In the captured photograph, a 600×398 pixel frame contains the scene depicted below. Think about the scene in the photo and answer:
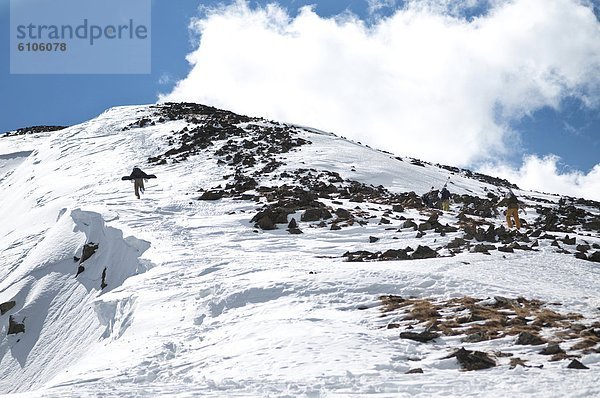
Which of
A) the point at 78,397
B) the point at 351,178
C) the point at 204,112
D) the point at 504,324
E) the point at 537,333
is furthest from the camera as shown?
the point at 204,112

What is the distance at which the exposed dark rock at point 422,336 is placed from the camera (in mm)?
7719

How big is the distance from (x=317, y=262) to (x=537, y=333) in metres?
6.34

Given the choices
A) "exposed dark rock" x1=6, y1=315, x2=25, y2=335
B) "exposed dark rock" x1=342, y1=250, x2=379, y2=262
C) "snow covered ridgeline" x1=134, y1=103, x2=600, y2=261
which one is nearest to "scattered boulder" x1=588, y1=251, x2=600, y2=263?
"snow covered ridgeline" x1=134, y1=103, x2=600, y2=261

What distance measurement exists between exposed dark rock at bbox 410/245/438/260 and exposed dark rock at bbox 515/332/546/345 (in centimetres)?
572

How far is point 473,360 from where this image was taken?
6602 millimetres

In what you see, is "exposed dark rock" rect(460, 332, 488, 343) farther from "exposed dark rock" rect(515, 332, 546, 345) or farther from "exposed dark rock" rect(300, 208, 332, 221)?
"exposed dark rock" rect(300, 208, 332, 221)

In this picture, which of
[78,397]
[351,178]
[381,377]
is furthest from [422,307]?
[351,178]

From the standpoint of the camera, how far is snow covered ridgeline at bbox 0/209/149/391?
44.3 feet

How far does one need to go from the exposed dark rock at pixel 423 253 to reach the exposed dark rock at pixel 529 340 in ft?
18.8

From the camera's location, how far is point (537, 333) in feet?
24.3

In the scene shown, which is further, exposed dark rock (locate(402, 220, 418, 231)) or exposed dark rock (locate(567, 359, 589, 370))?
exposed dark rock (locate(402, 220, 418, 231))

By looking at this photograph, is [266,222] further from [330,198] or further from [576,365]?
[576,365]

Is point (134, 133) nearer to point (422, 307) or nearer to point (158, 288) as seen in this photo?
point (158, 288)

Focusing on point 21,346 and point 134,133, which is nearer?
point 21,346
